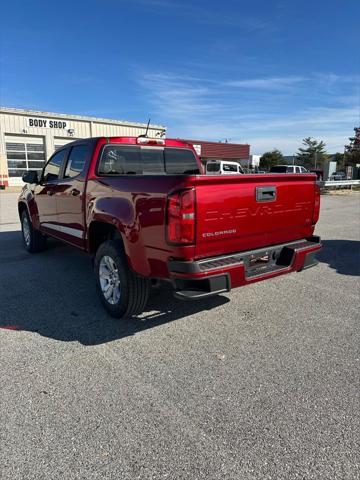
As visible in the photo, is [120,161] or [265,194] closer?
[265,194]

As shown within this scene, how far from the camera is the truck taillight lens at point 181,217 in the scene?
294 centimetres

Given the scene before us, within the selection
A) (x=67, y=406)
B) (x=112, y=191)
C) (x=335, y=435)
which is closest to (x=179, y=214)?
(x=112, y=191)

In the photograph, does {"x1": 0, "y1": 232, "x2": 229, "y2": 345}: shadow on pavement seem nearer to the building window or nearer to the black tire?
the black tire

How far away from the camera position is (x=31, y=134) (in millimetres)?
26359

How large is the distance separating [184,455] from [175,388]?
2.16 feet

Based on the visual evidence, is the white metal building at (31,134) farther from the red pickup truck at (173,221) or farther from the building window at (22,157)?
the red pickup truck at (173,221)

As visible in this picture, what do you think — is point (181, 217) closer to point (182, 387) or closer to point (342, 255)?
point (182, 387)

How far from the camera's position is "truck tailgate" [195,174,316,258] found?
10.1ft

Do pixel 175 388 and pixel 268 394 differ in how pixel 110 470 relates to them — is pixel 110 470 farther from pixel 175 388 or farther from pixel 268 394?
pixel 268 394

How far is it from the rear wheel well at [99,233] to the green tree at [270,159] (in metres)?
59.8

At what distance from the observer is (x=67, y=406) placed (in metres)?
2.57

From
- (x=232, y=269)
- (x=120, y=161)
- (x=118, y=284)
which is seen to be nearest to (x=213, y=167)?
(x=120, y=161)

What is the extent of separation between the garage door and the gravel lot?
947 inches

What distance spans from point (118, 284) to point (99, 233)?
33.6 inches
